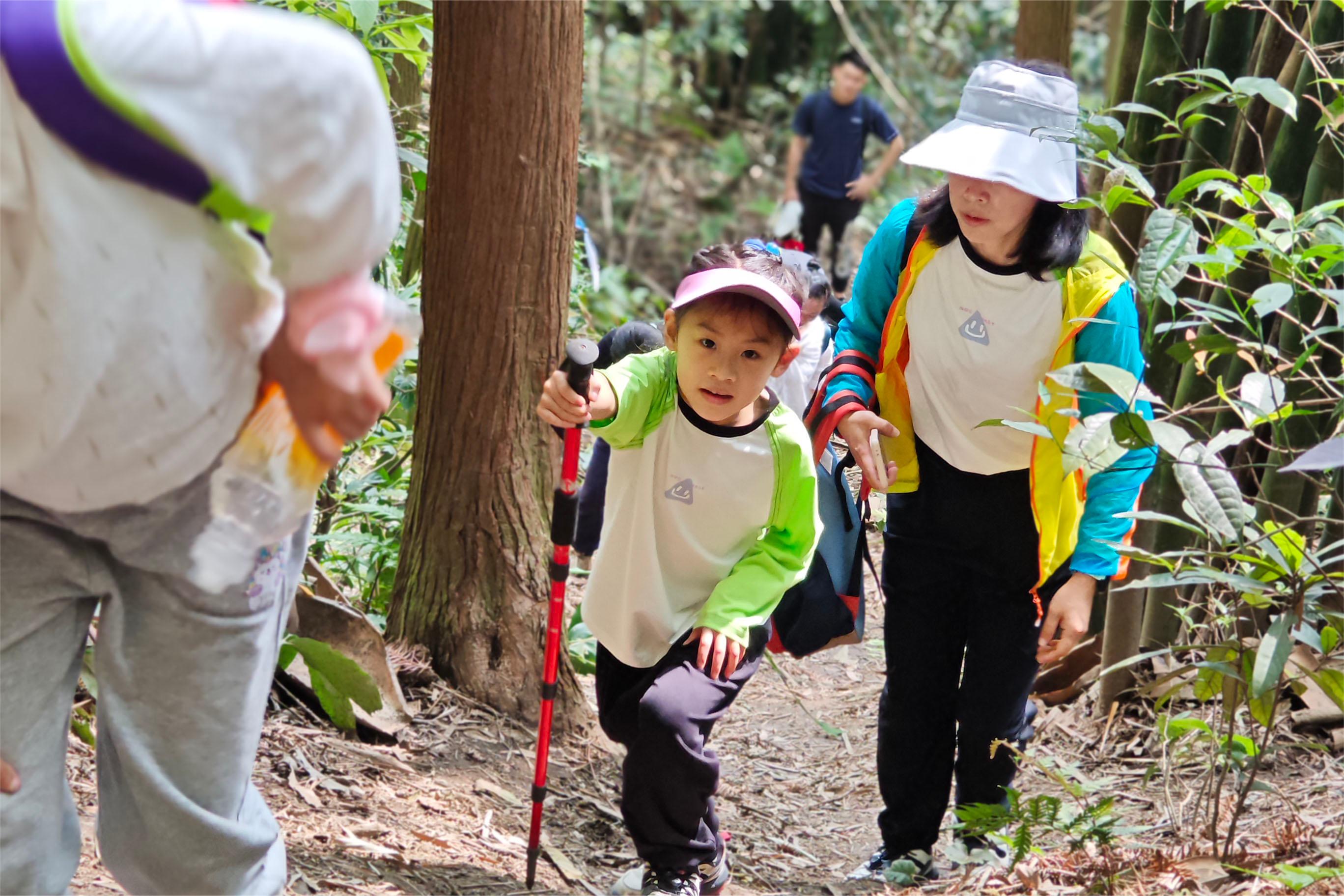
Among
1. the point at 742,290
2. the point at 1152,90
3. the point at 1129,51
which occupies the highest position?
the point at 1129,51

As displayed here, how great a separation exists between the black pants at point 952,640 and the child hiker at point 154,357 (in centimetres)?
161

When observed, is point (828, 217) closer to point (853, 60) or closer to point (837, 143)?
point (837, 143)

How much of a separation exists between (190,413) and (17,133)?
34 cm

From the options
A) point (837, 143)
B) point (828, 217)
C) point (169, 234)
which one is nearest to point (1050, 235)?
point (169, 234)

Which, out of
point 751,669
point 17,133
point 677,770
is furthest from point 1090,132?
point 17,133

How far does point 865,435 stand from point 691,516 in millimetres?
408

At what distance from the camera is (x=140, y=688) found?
5.56 ft

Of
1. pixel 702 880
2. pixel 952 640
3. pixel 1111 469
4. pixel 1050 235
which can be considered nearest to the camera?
pixel 1111 469

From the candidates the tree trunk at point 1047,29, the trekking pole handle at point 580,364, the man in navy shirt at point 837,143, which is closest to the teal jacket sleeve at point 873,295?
the trekking pole handle at point 580,364

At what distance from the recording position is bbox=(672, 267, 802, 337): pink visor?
259 centimetres

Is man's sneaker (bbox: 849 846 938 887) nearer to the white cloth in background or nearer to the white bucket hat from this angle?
the white bucket hat

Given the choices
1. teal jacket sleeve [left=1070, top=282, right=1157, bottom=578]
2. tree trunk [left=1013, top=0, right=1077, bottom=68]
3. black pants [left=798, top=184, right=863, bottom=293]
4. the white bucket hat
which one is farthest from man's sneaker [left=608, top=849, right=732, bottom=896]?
black pants [left=798, top=184, right=863, bottom=293]

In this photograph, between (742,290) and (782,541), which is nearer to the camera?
(742,290)

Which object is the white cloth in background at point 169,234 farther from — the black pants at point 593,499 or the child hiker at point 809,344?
the child hiker at point 809,344
